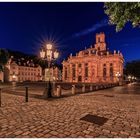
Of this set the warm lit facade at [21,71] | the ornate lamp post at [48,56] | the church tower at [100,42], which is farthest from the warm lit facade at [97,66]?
the ornate lamp post at [48,56]

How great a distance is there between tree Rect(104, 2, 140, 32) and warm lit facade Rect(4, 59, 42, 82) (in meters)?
70.3

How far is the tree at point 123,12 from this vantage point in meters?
7.12

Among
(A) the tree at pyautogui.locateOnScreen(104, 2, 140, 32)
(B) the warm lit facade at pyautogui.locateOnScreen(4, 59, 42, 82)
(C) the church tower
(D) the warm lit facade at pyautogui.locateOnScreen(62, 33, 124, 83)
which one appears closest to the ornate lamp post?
(A) the tree at pyautogui.locateOnScreen(104, 2, 140, 32)

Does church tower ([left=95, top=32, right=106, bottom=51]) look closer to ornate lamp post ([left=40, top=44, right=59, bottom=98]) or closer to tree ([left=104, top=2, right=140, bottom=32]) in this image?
ornate lamp post ([left=40, top=44, right=59, bottom=98])

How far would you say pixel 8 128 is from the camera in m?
6.27

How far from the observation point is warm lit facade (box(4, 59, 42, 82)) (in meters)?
77.8

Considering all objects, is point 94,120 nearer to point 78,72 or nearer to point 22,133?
point 22,133

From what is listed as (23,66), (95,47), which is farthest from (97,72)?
(23,66)

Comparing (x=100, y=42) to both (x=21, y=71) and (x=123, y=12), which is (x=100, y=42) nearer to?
(x=21, y=71)

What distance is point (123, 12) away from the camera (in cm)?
752

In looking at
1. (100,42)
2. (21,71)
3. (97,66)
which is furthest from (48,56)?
(100,42)

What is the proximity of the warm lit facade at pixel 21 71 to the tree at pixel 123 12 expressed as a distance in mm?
70333

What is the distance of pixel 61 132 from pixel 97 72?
7597 cm

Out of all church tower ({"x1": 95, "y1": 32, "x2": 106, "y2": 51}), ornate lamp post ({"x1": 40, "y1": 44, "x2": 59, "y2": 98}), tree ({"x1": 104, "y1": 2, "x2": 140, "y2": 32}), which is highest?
church tower ({"x1": 95, "y1": 32, "x2": 106, "y2": 51})
